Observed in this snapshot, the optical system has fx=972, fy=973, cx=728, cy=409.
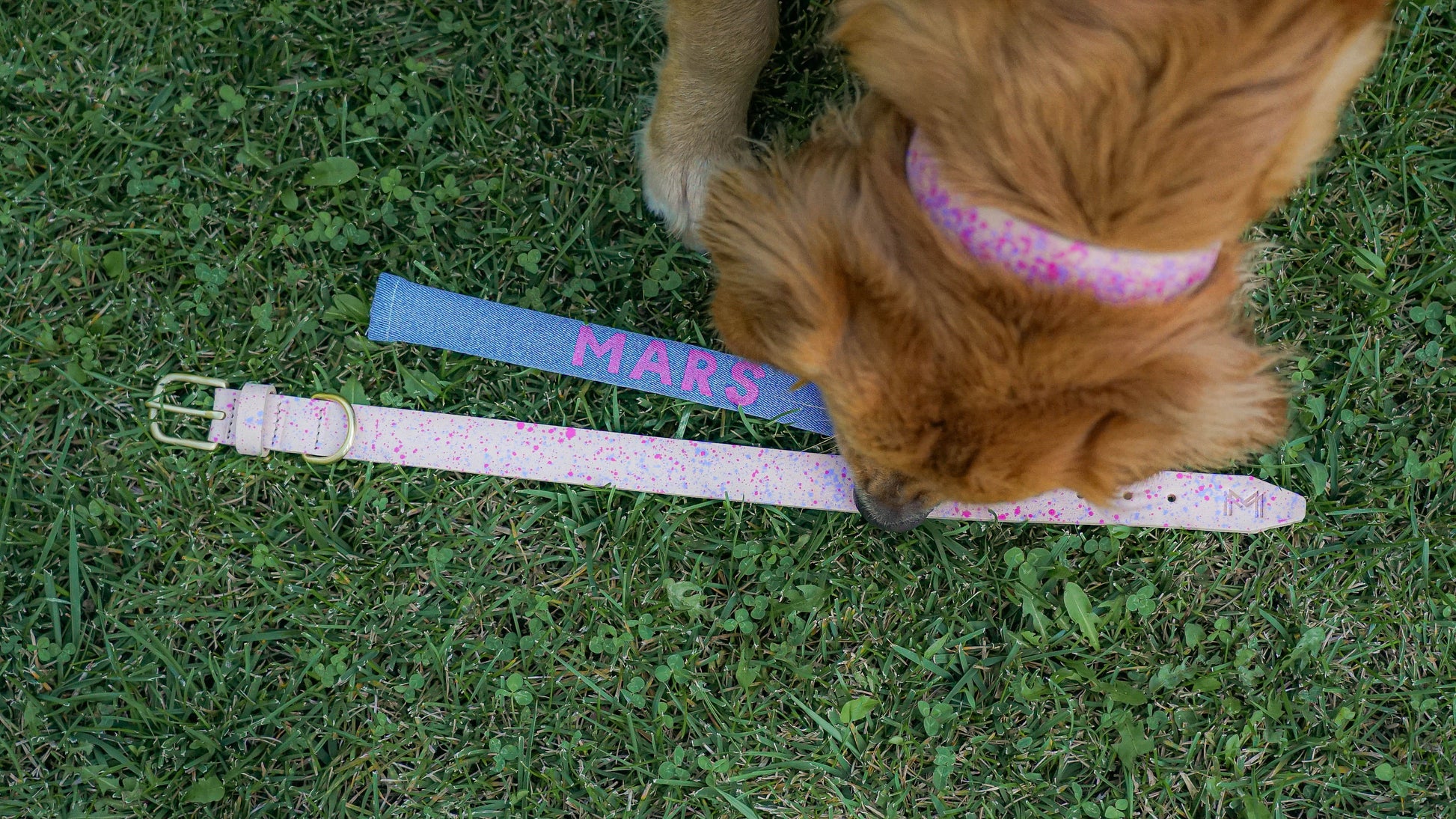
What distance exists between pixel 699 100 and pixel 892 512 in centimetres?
123

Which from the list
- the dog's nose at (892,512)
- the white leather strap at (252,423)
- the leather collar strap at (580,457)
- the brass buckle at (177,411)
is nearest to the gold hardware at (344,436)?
the leather collar strap at (580,457)

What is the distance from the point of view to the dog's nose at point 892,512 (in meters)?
2.04

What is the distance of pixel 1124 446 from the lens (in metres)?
1.61

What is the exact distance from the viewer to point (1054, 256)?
4.63 feet

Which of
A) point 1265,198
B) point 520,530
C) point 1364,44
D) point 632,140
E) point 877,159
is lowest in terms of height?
point 520,530

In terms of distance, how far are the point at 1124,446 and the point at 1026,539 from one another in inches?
43.4

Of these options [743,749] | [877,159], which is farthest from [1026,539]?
[877,159]

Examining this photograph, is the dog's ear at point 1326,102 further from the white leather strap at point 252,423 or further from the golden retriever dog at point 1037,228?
the white leather strap at point 252,423

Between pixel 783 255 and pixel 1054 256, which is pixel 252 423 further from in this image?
pixel 1054 256

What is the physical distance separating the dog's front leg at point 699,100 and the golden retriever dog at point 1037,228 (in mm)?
732

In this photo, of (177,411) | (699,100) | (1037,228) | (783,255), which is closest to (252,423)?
(177,411)

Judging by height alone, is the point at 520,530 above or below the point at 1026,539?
below

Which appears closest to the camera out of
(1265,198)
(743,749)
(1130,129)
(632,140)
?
(1130,129)

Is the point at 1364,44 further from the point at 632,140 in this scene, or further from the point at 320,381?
the point at 320,381
